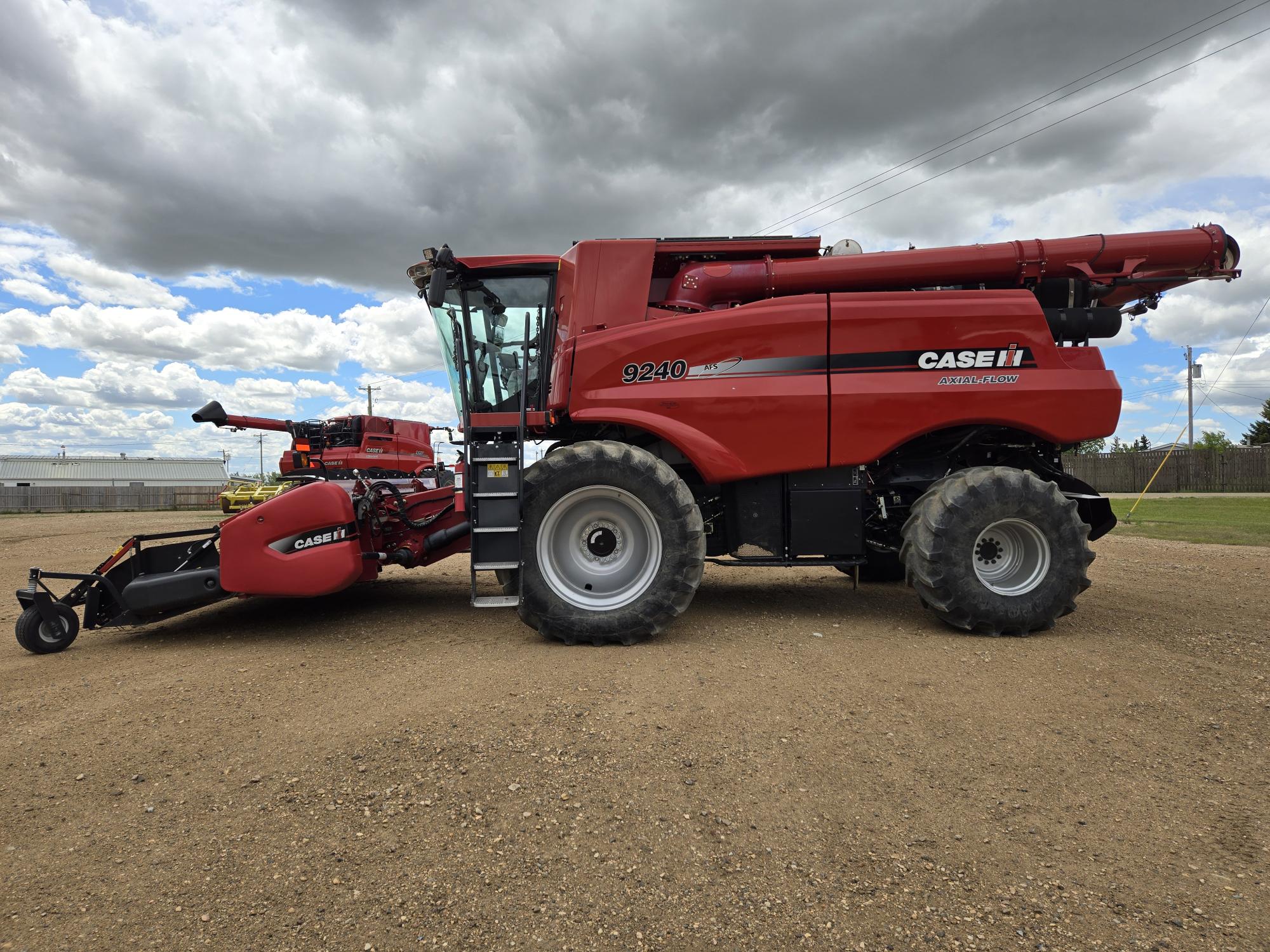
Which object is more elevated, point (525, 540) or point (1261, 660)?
point (525, 540)

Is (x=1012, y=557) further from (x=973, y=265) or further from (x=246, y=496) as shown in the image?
(x=246, y=496)

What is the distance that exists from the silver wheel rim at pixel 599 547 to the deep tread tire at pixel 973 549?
1.89 meters

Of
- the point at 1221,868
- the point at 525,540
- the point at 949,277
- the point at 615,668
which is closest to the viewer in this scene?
the point at 1221,868

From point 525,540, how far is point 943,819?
→ 9.89 ft

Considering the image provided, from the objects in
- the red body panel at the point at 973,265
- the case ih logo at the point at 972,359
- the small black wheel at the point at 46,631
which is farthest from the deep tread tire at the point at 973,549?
the small black wheel at the point at 46,631

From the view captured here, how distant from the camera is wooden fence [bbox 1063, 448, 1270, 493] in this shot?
2512cm

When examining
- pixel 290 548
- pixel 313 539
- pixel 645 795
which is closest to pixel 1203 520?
pixel 645 795

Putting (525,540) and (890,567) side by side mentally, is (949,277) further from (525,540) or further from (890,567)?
(525,540)

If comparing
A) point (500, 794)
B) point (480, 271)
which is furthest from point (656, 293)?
point (500, 794)

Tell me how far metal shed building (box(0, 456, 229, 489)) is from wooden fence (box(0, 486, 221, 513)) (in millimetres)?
23694

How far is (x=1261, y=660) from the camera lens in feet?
13.6

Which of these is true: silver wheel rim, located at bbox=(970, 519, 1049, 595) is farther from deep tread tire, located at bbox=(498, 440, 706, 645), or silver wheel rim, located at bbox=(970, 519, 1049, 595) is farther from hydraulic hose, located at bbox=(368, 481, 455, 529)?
hydraulic hose, located at bbox=(368, 481, 455, 529)

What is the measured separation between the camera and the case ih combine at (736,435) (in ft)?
15.4

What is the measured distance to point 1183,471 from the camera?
26.1m
